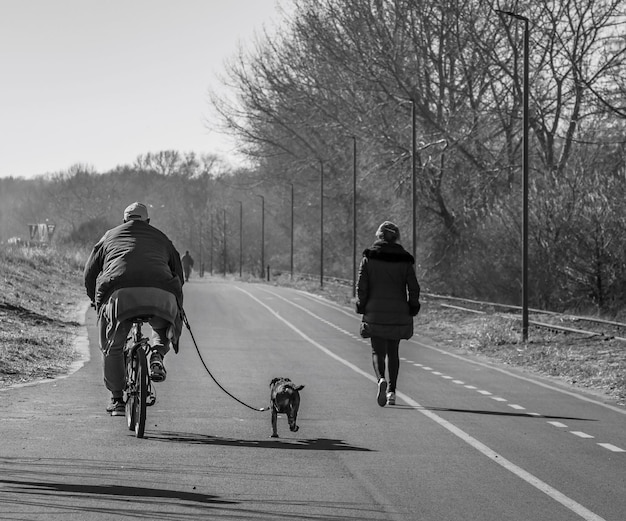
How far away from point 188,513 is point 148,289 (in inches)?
136

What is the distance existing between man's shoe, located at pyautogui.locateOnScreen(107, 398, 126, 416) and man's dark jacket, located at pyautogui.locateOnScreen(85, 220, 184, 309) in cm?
98

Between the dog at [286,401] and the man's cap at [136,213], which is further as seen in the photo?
the man's cap at [136,213]

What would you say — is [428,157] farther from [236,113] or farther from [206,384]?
[206,384]

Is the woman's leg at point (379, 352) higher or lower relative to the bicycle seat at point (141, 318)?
lower

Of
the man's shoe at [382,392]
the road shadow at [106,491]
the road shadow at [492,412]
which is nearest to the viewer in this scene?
the road shadow at [106,491]

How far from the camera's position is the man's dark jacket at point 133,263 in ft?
34.2

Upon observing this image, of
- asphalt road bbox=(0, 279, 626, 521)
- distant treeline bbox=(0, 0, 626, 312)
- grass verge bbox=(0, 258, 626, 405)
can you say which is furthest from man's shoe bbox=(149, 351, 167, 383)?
distant treeline bbox=(0, 0, 626, 312)

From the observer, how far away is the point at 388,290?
13.8 m

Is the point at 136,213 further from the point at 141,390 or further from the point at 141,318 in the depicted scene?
the point at 141,390

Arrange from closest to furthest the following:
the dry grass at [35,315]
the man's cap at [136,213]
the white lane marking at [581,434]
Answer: the man's cap at [136,213]
the white lane marking at [581,434]
the dry grass at [35,315]

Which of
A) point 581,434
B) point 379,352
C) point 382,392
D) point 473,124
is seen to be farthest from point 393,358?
point 473,124

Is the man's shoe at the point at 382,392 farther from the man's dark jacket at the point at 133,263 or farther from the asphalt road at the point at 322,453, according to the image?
the man's dark jacket at the point at 133,263

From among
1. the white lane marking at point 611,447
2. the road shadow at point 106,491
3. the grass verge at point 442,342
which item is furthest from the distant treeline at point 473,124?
the road shadow at point 106,491

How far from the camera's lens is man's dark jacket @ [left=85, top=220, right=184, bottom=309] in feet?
34.2
